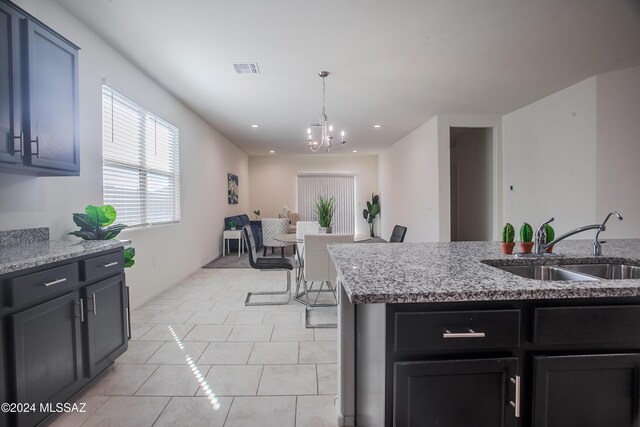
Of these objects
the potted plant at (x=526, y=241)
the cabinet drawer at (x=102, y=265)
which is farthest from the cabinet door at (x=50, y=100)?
the potted plant at (x=526, y=241)

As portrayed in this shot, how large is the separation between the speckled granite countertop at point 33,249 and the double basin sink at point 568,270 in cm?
222

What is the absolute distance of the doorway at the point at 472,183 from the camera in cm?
587

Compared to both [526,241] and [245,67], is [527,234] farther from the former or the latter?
[245,67]

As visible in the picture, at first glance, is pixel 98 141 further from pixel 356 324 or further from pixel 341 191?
pixel 341 191

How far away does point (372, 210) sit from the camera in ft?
30.9

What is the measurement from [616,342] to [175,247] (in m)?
4.48

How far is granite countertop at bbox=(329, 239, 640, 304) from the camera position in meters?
0.87

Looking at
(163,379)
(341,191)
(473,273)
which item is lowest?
(163,379)

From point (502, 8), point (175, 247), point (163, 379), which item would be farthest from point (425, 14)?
point (175, 247)

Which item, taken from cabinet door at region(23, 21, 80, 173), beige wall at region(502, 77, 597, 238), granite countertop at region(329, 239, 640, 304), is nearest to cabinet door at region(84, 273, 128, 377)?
cabinet door at region(23, 21, 80, 173)

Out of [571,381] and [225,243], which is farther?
[225,243]

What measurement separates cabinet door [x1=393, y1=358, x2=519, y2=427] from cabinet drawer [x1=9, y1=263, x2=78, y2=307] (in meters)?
1.64

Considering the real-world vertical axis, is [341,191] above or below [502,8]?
below

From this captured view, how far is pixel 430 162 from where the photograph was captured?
5652 mm
